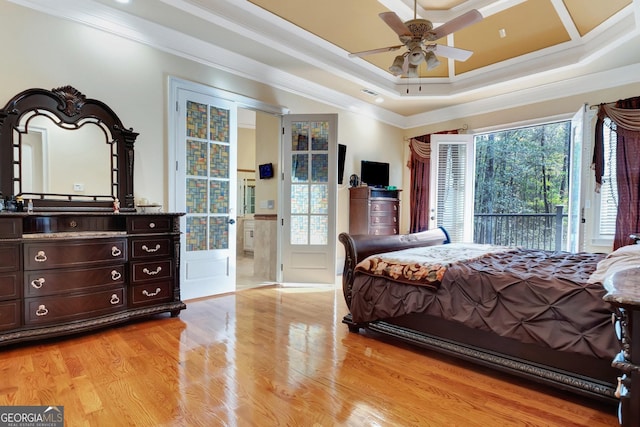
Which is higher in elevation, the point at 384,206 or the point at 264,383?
the point at 384,206

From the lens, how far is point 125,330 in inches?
114

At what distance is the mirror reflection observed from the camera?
2.85 m

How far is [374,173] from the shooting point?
600 centimetres

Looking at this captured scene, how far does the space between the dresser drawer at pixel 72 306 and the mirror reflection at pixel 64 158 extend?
95cm

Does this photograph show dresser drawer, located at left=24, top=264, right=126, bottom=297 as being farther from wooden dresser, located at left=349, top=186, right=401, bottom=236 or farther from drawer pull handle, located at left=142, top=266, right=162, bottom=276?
wooden dresser, located at left=349, top=186, right=401, bottom=236

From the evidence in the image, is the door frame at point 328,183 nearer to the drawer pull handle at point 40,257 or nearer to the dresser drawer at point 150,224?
the dresser drawer at point 150,224

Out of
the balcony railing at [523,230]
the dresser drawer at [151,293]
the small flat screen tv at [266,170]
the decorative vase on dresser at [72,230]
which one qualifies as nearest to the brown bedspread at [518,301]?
the dresser drawer at [151,293]

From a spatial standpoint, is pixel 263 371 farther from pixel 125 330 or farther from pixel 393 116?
pixel 393 116

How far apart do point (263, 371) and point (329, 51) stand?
383 cm

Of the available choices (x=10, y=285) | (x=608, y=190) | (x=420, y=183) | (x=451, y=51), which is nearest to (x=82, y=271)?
(x=10, y=285)

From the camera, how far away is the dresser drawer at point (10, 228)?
238 cm

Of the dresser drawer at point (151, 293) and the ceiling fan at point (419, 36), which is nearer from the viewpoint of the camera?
the ceiling fan at point (419, 36)

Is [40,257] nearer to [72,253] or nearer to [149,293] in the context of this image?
[72,253]

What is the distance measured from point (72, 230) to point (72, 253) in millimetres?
203
